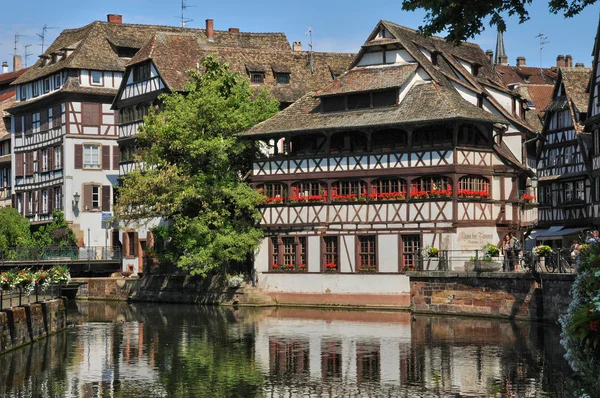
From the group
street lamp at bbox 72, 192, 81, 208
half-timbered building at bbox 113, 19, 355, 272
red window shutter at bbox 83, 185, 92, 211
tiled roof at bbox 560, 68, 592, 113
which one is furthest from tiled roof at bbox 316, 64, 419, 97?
red window shutter at bbox 83, 185, 92, 211

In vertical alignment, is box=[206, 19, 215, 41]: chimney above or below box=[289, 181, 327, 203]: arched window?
above

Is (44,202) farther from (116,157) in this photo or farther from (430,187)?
(430,187)

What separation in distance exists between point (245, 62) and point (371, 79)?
15011mm

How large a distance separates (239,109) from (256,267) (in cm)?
746

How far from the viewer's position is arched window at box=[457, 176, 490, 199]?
48.3 metres

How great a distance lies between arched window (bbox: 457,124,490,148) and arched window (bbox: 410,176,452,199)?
1.80 metres

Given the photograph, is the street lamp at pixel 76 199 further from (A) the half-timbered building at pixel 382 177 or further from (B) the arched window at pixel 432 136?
(B) the arched window at pixel 432 136

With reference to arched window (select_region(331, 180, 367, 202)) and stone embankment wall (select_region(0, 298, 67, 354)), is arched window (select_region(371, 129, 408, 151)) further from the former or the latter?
stone embankment wall (select_region(0, 298, 67, 354))

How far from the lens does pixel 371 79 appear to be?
169 feet

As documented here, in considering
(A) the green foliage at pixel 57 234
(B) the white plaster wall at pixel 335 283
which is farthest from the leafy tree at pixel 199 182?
(A) the green foliage at pixel 57 234

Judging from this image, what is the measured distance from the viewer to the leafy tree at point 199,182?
52156 mm

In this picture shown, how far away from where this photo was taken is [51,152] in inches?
2869

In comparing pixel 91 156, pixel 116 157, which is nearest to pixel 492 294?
pixel 116 157

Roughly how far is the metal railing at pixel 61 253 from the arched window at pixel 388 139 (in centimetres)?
2096
